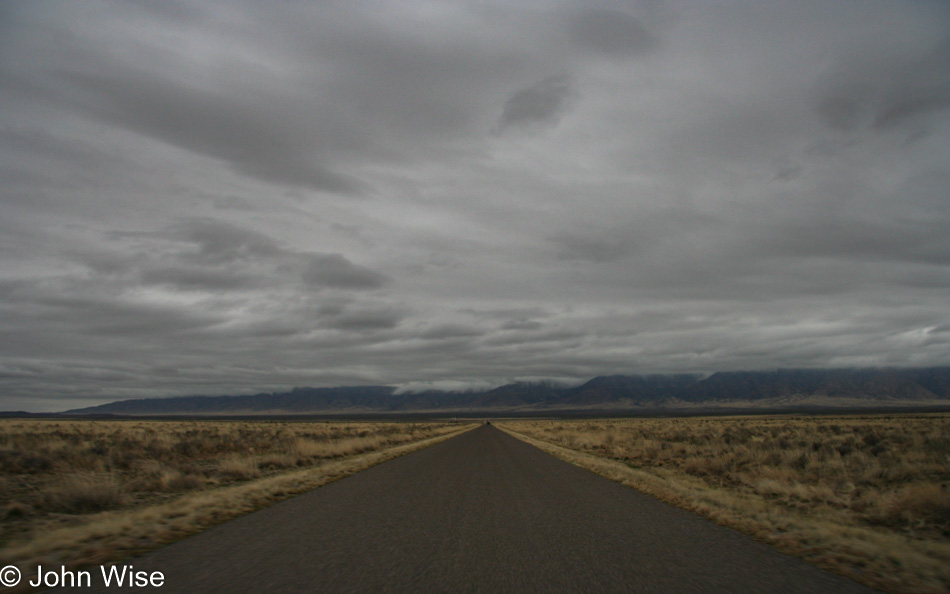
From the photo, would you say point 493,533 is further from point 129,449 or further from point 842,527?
point 129,449

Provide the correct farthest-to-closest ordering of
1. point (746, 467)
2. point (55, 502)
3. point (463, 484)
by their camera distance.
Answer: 1. point (746, 467)
2. point (463, 484)
3. point (55, 502)

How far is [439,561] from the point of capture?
→ 21.7 feet

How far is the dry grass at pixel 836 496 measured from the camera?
23.3 ft

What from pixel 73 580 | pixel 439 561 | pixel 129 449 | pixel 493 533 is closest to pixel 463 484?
pixel 493 533

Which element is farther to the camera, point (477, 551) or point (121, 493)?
point (121, 493)

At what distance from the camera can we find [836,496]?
1233cm

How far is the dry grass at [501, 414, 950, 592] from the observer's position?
23.3 ft

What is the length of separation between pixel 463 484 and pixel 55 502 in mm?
9042
